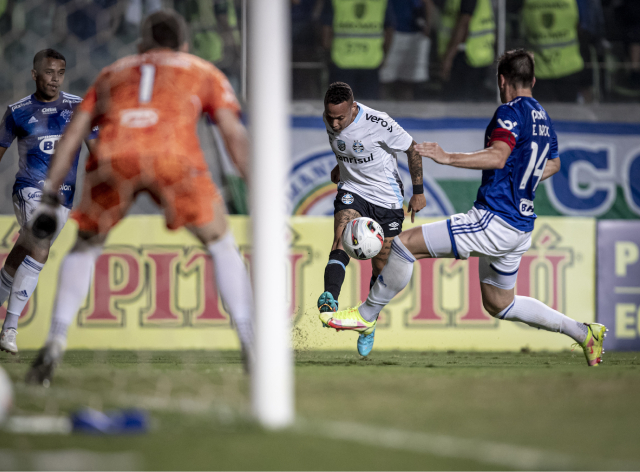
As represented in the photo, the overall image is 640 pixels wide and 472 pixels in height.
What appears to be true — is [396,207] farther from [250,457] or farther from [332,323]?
[250,457]

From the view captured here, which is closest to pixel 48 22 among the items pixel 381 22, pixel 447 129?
pixel 381 22

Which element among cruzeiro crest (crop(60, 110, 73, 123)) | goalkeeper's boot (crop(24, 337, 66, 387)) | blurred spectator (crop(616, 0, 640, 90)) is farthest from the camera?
blurred spectator (crop(616, 0, 640, 90))

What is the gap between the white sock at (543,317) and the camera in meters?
4.91

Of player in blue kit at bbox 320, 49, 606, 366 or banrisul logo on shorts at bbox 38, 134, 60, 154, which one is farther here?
banrisul logo on shorts at bbox 38, 134, 60, 154

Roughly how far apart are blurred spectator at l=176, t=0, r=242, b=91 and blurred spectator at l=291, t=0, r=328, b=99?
774 mm

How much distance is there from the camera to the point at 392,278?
4859mm

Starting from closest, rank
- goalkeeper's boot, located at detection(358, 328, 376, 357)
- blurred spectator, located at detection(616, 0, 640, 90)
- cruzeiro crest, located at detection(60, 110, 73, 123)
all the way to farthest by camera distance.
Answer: goalkeeper's boot, located at detection(358, 328, 376, 357)
cruzeiro crest, located at detection(60, 110, 73, 123)
blurred spectator, located at detection(616, 0, 640, 90)

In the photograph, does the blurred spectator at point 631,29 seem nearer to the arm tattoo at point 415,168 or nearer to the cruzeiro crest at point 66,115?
the arm tattoo at point 415,168

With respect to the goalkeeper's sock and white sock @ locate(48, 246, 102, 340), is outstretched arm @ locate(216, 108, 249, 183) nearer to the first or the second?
white sock @ locate(48, 246, 102, 340)

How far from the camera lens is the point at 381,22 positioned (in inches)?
338

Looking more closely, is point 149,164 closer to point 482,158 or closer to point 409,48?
point 482,158

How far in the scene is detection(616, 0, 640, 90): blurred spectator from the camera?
28.6 ft

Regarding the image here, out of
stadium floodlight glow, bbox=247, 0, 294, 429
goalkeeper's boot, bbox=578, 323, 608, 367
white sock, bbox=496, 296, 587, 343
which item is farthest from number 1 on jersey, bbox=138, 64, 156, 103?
goalkeeper's boot, bbox=578, 323, 608, 367

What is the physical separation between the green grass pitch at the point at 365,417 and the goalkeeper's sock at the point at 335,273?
542 mm
